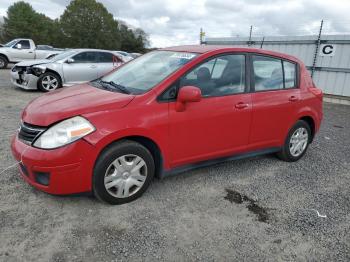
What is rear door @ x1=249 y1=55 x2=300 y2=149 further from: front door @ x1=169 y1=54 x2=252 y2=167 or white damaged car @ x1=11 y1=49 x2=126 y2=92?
white damaged car @ x1=11 y1=49 x2=126 y2=92

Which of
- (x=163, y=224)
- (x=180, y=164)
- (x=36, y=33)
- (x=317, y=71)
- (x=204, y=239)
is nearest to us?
(x=204, y=239)

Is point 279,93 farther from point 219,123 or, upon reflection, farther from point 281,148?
point 219,123

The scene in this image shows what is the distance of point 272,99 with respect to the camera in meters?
4.08

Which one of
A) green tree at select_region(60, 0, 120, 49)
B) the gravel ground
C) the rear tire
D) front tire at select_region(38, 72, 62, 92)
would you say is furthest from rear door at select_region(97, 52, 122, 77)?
green tree at select_region(60, 0, 120, 49)

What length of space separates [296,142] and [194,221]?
2.48 meters

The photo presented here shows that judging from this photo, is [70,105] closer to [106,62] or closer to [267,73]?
[267,73]

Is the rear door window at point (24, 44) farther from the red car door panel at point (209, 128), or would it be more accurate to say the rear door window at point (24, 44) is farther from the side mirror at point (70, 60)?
the red car door panel at point (209, 128)

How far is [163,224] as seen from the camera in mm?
2902

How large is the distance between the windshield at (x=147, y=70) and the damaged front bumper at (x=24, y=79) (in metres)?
6.36

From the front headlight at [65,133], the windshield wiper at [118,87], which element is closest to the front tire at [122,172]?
the front headlight at [65,133]

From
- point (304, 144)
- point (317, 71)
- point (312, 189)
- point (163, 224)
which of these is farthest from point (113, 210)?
point (317, 71)

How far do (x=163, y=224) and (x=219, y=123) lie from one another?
1360mm

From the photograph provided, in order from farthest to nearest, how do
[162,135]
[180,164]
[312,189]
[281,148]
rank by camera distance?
1. [281,148]
2. [312,189]
3. [180,164]
4. [162,135]

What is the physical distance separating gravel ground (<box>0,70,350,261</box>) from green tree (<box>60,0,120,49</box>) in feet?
192
